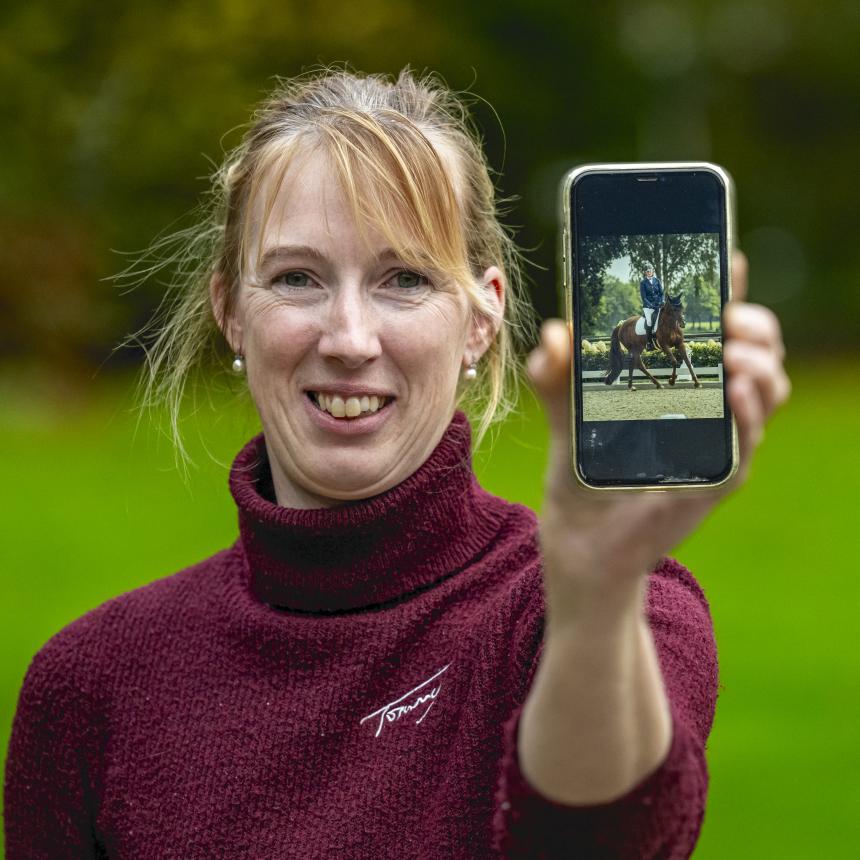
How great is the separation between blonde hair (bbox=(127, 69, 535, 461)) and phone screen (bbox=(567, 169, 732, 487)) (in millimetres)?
724

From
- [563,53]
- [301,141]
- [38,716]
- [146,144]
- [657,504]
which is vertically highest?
[563,53]

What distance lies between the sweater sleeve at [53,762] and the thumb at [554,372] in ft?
4.27

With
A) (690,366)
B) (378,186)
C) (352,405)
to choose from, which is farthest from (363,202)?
(690,366)

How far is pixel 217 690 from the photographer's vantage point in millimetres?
2482

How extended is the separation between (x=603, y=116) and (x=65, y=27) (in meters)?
11.1

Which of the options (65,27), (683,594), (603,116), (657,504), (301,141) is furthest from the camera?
(603,116)

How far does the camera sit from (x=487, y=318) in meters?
2.59

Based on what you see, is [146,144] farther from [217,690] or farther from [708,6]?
Answer: [217,690]

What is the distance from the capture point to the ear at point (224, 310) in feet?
8.75

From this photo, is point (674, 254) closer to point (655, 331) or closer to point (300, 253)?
point (655, 331)

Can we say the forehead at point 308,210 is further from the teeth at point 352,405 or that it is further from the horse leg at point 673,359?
the horse leg at point 673,359

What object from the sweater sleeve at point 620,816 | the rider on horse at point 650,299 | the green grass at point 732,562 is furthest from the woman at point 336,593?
the green grass at point 732,562

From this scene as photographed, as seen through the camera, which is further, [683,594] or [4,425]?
[4,425]

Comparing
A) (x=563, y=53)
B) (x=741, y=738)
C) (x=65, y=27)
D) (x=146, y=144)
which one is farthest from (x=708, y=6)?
(x=741, y=738)
